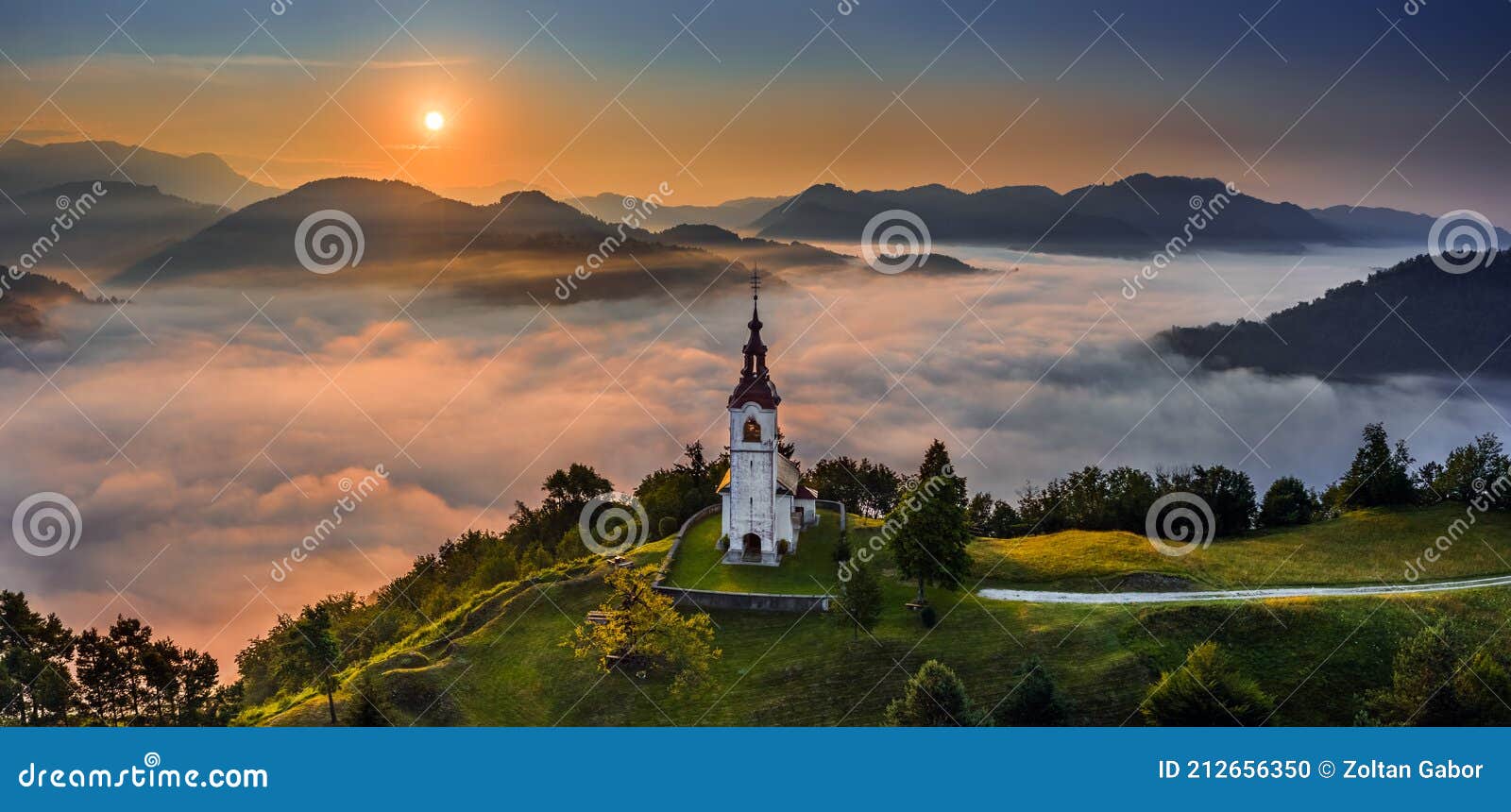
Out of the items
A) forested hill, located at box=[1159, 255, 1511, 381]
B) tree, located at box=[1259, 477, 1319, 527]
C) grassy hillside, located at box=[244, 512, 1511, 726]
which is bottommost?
grassy hillside, located at box=[244, 512, 1511, 726]

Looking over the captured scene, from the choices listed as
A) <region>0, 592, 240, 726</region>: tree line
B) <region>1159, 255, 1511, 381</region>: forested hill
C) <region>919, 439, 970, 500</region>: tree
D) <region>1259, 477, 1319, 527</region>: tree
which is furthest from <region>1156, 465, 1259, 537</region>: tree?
<region>1159, 255, 1511, 381</region>: forested hill

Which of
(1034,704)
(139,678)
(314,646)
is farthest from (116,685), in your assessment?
(1034,704)

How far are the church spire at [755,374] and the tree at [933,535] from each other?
931 cm

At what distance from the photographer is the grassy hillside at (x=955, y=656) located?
37.9 metres

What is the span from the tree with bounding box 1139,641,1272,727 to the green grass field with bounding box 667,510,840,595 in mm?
18240

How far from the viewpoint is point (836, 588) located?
160 feet

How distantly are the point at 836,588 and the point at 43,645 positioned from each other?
33813 mm

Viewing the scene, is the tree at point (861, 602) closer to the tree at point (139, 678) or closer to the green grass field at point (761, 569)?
the green grass field at point (761, 569)

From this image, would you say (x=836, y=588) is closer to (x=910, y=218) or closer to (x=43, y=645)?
(x=910, y=218)

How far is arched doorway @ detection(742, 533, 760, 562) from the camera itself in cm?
5269

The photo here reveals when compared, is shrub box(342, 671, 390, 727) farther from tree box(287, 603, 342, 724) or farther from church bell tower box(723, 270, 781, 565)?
church bell tower box(723, 270, 781, 565)

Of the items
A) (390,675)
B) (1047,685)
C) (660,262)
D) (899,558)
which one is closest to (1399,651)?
(1047,685)

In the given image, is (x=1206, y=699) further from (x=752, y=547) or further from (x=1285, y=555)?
(x=752, y=547)

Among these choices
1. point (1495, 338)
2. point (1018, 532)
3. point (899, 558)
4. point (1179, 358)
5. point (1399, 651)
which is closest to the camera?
point (1399, 651)
